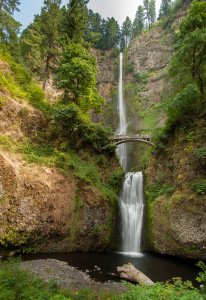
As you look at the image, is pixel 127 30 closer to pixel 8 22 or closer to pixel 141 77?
pixel 141 77

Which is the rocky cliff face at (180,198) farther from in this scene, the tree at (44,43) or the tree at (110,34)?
the tree at (110,34)

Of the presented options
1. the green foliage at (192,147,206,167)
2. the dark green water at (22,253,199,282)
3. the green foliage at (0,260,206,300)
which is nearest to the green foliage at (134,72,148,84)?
the green foliage at (192,147,206,167)

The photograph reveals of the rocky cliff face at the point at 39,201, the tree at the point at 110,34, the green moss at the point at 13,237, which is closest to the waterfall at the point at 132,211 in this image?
the rocky cliff face at the point at 39,201

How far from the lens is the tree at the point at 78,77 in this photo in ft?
69.1

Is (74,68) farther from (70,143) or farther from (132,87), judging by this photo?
(132,87)

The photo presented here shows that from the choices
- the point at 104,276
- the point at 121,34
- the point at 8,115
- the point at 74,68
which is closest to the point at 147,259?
the point at 104,276

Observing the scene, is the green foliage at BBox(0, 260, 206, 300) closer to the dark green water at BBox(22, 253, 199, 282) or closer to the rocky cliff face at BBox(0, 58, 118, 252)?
the dark green water at BBox(22, 253, 199, 282)

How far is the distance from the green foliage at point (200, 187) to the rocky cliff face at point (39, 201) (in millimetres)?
7097

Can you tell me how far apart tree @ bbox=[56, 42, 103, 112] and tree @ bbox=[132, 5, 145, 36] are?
2181 inches

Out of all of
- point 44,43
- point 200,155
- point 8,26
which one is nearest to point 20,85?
point 8,26

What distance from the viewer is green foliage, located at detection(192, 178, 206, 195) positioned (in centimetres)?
1387

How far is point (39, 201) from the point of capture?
15359 millimetres

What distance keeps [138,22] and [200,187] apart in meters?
73.8

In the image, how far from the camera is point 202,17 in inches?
685
